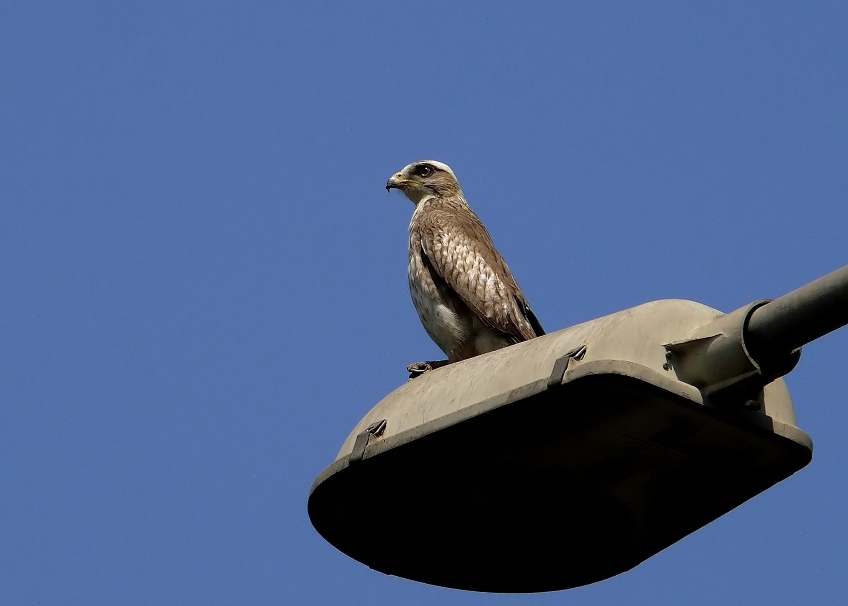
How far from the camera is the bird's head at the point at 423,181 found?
12.0 metres

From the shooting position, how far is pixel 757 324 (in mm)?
4312

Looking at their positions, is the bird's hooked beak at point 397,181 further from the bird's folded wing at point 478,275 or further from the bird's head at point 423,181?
the bird's folded wing at point 478,275

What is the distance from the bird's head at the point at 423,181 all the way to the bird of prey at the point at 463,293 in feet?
3.80

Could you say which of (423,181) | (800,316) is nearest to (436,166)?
(423,181)

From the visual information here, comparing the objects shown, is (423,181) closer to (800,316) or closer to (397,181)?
(397,181)

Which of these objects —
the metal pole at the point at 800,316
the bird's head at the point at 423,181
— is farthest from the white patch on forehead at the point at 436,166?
the metal pole at the point at 800,316

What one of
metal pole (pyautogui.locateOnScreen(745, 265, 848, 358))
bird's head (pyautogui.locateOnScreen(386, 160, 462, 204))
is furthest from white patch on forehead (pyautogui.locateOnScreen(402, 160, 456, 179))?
metal pole (pyautogui.locateOnScreen(745, 265, 848, 358))

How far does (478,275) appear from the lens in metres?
10.1

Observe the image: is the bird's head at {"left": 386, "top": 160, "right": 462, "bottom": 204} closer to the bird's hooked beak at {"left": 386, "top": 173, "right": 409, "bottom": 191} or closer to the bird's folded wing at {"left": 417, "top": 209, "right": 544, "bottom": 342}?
the bird's hooked beak at {"left": 386, "top": 173, "right": 409, "bottom": 191}

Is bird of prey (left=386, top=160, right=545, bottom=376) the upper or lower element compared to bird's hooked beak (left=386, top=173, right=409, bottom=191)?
lower

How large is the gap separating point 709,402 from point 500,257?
613 cm

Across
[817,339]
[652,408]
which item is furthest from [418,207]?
[817,339]

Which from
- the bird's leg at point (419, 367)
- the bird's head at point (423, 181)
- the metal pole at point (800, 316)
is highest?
the bird's head at point (423, 181)

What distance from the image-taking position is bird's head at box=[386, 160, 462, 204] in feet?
39.4
